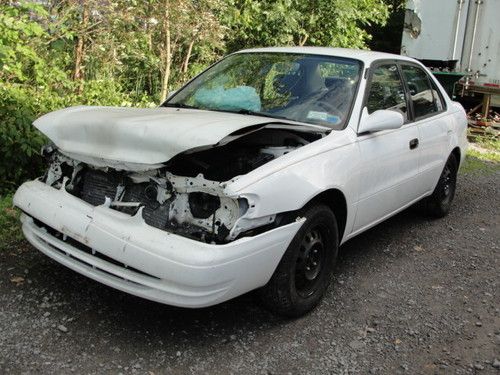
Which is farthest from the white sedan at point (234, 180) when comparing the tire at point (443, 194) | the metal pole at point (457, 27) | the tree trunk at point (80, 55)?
the metal pole at point (457, 27)

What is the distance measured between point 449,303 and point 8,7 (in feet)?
16.3

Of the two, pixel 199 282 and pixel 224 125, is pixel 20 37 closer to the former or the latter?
pixel 224 125

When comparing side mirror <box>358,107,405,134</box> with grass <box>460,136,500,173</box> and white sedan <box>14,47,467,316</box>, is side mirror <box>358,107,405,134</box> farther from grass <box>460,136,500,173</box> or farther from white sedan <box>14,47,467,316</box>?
grass <box>460,136,500,173</box>

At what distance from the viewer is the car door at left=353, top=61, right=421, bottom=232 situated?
4129 mm

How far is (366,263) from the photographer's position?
184 inches

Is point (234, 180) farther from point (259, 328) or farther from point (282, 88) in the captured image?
point (282, 88)

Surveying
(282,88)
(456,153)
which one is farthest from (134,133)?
(456,153)

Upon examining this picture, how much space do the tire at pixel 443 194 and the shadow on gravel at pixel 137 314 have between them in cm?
218

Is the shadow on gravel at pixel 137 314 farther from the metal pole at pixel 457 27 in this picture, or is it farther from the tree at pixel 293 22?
the metal pole at pixel 457 27

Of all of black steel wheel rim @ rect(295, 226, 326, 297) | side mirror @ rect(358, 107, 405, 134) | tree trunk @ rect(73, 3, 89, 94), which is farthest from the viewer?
tree trunk @ rect(73, 3, 89, 94)

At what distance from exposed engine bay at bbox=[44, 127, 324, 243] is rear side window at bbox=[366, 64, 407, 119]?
0.82 meters

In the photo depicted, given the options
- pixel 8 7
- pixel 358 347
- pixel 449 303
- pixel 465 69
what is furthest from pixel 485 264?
pixel 465 69

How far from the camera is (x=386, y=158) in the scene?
14.2 feet

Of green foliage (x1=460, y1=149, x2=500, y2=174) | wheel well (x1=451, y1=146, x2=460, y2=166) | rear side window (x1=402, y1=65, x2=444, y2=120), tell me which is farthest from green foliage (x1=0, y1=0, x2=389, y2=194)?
wheel well (x1=451, y1=146, x2=460, y2=166)
